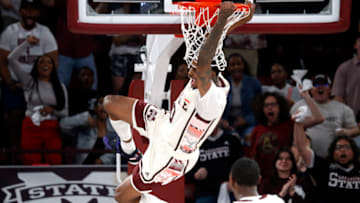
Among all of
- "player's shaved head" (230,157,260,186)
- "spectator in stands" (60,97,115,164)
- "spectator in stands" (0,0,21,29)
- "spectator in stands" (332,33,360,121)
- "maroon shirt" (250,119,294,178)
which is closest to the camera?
"player's shaved head" (230,157,260,186)

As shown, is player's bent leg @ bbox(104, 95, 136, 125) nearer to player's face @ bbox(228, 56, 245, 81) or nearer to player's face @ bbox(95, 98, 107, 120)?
player's face @ bbox(95, 98, 107, 120)

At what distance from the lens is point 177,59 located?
7184mm

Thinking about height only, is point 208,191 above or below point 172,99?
below

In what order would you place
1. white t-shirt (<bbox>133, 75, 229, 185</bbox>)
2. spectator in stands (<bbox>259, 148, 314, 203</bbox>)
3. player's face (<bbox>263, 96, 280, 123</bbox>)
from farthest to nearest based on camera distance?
player's face (<bbox>263, 96, 280, 123</bbox>) < spectator in stands (<bbox>259, 148, 314, 203</bbox>) < white t-shirt (<bbox>133, 75, 229, 185</bbox>)

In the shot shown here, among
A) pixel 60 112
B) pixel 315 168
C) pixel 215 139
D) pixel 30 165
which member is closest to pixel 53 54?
pixel 60 112

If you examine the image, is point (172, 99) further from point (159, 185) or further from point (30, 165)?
point (30, 165)

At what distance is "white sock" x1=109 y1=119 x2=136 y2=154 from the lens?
13.3 feet

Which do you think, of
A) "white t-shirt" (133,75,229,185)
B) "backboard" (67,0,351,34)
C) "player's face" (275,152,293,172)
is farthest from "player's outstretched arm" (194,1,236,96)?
"player's face" (275,152,293,172)

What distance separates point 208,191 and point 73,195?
1.25 metres

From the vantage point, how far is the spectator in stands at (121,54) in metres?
7.28

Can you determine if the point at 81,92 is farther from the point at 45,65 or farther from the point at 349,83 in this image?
the point at 349,83

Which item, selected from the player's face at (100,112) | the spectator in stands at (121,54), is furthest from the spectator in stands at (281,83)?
the player's face at (100,112)

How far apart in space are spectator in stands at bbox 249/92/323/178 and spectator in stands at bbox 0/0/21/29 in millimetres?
2916

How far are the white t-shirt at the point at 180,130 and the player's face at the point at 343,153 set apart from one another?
2.69 m
